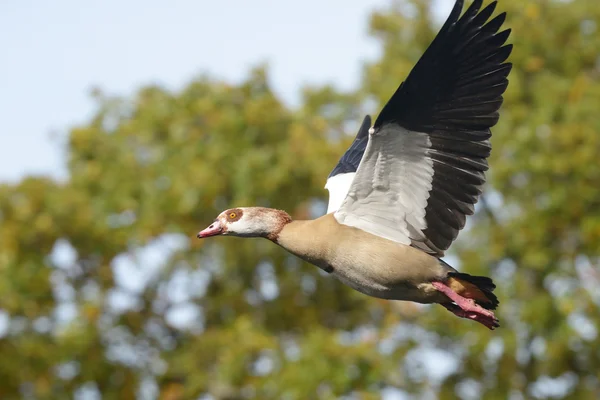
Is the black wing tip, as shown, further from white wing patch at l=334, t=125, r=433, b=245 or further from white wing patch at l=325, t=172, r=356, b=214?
white wing patch at l=334, t=125, r=433, b=245

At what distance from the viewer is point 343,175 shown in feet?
27.6

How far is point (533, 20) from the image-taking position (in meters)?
18.8

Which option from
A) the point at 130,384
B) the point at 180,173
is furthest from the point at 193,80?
the point at 130,384

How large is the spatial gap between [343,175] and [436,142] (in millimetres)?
1481

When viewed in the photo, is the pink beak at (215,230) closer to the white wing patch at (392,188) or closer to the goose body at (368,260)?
the goose body at (368,260)

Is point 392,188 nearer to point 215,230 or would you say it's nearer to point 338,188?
point 338,188

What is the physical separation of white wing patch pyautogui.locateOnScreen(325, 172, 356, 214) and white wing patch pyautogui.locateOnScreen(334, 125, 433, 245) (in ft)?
2.01

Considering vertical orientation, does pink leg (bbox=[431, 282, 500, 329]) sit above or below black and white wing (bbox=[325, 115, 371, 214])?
below

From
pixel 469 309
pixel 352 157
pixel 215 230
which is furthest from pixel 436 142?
pixel 352 157

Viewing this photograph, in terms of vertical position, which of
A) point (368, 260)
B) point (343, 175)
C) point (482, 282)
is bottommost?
point (482, 282)

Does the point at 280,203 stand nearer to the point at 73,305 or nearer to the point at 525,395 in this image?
the point at 73,305

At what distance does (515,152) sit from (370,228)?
10993 millimetres

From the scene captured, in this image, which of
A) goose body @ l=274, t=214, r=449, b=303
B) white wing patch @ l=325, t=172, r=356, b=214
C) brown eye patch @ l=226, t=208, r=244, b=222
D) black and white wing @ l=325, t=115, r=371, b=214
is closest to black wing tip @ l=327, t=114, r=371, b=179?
black and white wing @ l=325, t=115, r=371, b=214

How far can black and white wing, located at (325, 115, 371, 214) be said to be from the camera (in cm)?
802
